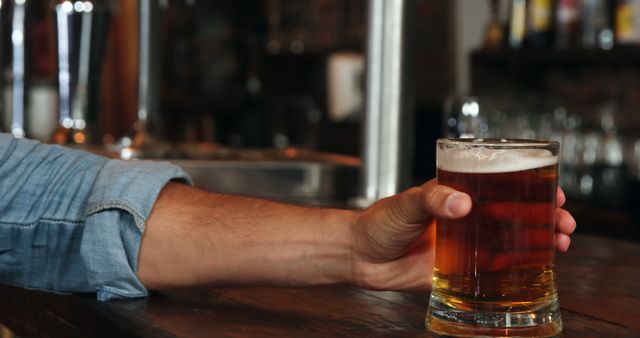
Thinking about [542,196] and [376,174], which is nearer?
[542,196]

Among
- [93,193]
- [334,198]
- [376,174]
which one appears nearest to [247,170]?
[334,198]

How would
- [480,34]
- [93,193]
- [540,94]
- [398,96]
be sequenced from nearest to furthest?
[93,193], [398,96], [540,94], [480,34]

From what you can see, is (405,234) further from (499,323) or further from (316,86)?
(316,86)

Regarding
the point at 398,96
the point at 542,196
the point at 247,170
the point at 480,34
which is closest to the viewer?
the point at 542,196

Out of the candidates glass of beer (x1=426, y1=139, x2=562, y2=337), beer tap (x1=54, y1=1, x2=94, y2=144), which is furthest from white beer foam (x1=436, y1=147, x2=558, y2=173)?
beer tap (x1=54, y1=1, x2=94, y2=144)

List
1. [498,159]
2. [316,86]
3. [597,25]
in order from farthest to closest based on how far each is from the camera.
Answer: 1. [316,86]
2. [597,25]
3. [498,159]

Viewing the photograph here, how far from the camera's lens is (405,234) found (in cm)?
91

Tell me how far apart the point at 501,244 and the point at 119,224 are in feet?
1.26

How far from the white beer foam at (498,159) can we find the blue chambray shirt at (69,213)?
0.34 meters

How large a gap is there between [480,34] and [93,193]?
3416mm

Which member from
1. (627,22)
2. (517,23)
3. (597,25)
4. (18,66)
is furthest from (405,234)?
(517,23)

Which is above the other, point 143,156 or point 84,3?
point 84,3

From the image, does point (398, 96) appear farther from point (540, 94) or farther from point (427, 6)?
point (427, 6)

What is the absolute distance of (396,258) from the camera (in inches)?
37.9
